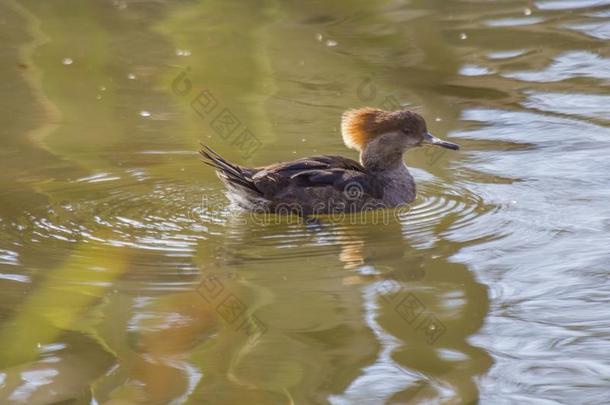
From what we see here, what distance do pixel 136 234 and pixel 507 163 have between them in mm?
2836

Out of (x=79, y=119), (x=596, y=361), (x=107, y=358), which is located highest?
(x=79, y=119)

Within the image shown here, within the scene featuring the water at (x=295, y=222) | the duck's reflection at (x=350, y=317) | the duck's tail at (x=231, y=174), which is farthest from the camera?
the duck's tail at (x=231, y=174)

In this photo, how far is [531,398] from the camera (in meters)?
5.03

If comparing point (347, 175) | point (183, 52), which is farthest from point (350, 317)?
point (183, 52)

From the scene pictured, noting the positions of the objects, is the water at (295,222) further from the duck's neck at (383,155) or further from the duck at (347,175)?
the duck's neck at (383,155)

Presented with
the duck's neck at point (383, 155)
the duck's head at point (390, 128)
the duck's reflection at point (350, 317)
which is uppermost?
the duck's head at point (390, 128)

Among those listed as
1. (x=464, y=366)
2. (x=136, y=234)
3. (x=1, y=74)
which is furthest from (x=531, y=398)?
(x=1, y=74)

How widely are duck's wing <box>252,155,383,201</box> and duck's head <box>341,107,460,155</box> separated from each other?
0.50 m

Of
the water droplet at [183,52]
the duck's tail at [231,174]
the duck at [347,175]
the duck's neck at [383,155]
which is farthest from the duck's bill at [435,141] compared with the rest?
the water droplet at [183,52]

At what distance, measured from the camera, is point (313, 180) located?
7730 millimetres

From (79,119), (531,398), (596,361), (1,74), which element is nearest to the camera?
(531,398)

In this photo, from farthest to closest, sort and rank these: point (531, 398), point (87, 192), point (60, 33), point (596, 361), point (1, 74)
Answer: point (60, 33) < point (1, 74) < point (87, 192) < point (596, 361) < point (531, 398)

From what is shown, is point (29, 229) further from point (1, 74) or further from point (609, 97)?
point (609, 97)

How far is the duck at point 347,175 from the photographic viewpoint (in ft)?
25.1
